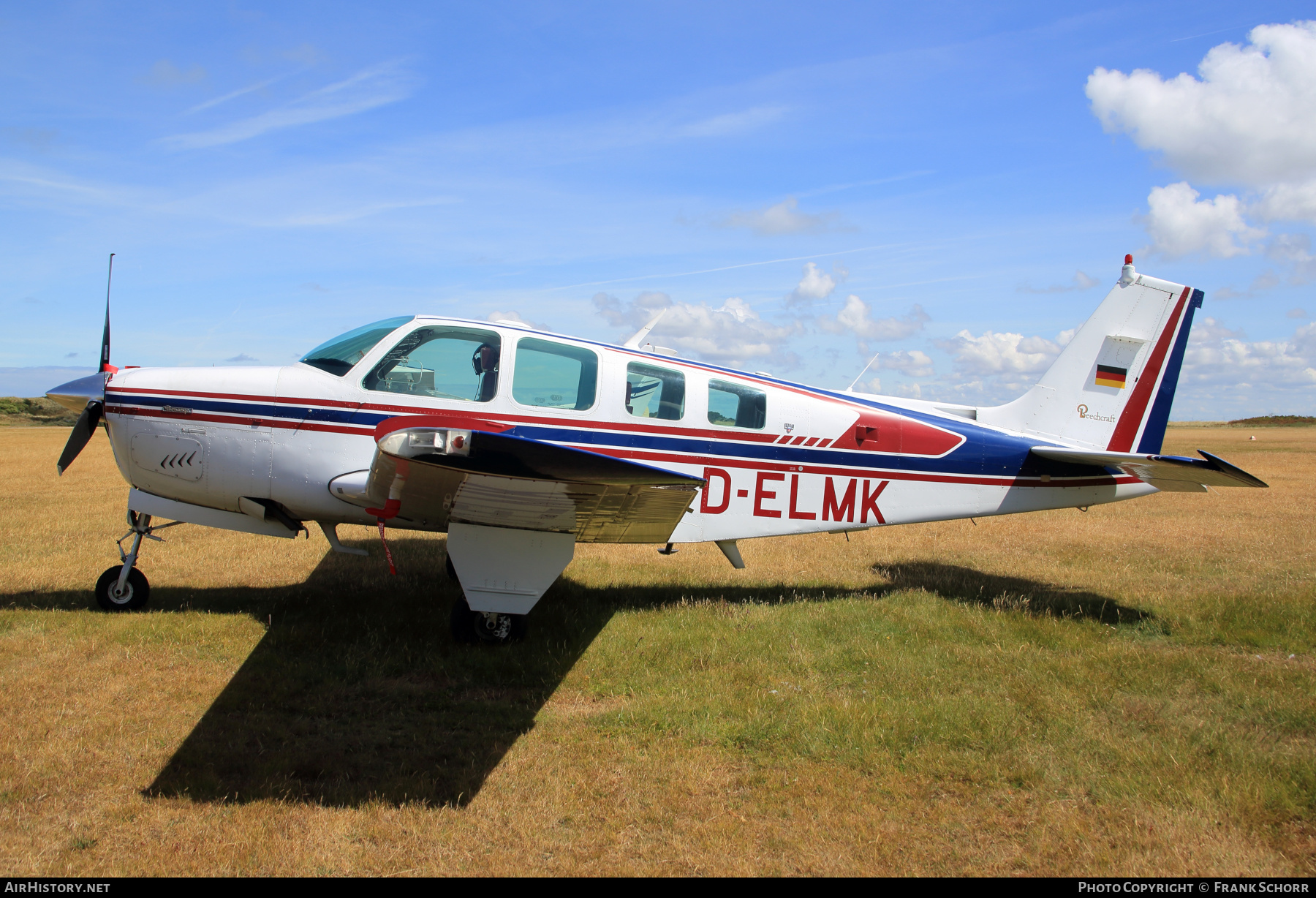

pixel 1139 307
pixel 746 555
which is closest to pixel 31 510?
pixel 746 555

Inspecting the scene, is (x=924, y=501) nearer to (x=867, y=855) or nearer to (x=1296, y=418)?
(x=867, y=855)

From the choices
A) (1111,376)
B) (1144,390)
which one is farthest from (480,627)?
(1144,390)

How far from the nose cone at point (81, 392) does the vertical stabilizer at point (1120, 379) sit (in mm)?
8349

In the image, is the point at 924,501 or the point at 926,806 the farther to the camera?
the point at 924,501

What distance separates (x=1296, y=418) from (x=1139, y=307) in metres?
117

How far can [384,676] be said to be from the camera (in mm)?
5719

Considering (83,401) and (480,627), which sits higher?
(83,401)

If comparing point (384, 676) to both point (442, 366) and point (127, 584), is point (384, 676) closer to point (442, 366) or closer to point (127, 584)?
point (442, 366)

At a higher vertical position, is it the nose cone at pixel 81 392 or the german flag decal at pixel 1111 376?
the german flag decal at pixel 1111 376

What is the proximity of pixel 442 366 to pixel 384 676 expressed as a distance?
2.55 meters

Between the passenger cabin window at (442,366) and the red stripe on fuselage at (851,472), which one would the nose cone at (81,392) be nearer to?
the passenger cabin window at (442,366)

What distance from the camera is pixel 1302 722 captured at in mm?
4949

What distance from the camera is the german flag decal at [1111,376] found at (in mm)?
8117

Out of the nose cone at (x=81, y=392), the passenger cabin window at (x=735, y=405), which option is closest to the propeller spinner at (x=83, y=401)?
the nose cone at (x=81, y=392)
